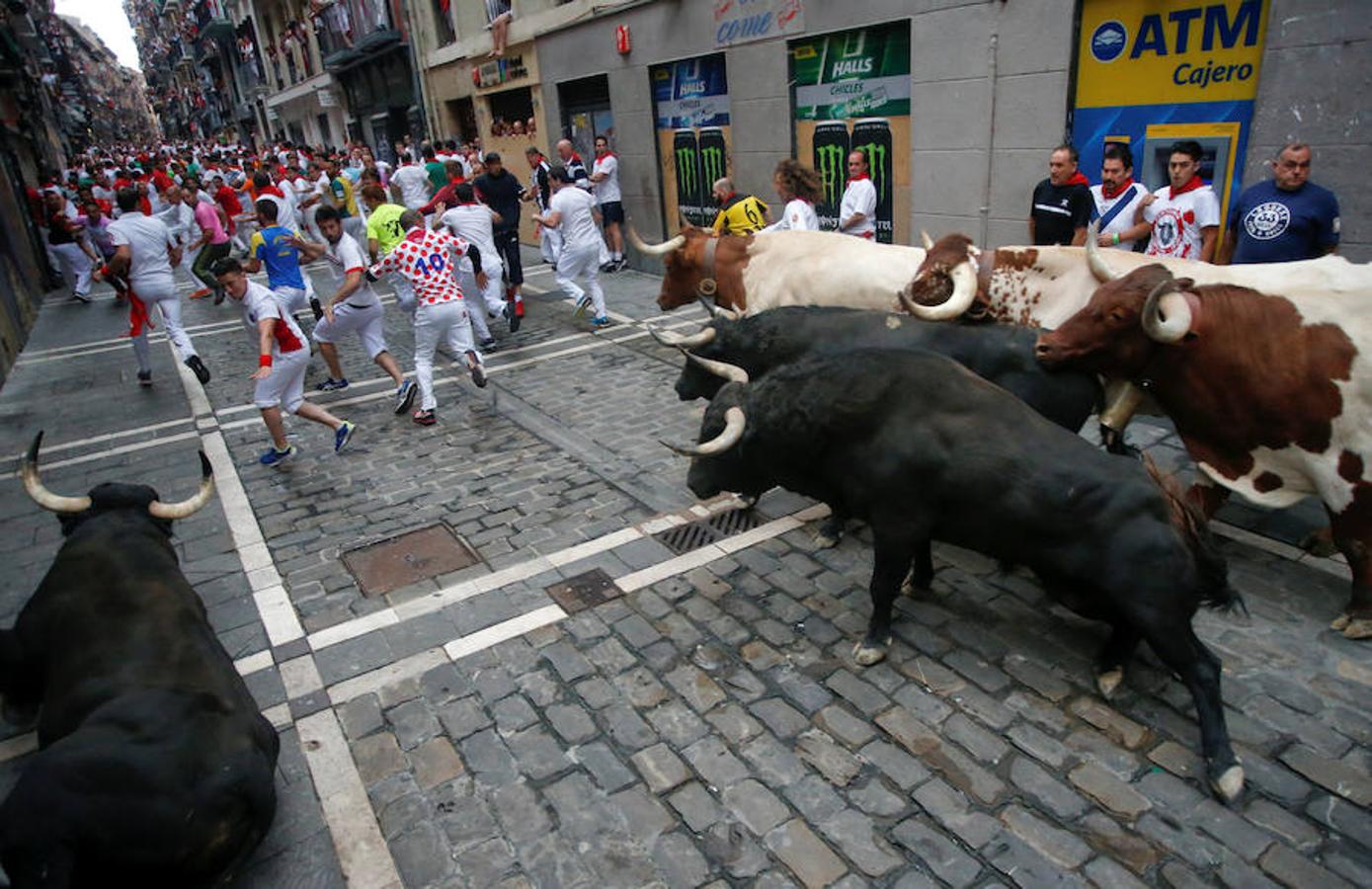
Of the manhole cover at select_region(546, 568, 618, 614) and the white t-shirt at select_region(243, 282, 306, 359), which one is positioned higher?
the white t-shirt at select_region(243, 282, 306, 359)

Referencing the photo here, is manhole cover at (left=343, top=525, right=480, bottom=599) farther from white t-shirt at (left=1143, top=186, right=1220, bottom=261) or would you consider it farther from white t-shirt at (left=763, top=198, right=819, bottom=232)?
white t-shirt at (left=1143, top=186, right=1220, bottom=261)

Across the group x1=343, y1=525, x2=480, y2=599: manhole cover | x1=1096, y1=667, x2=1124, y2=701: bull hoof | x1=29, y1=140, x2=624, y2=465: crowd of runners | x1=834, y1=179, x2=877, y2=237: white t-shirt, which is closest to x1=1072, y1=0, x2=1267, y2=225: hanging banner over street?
x1=834, y1=179, x2=877, y2=237: white t-shirt

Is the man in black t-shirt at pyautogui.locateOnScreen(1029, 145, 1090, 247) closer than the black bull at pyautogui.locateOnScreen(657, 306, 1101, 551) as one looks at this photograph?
No

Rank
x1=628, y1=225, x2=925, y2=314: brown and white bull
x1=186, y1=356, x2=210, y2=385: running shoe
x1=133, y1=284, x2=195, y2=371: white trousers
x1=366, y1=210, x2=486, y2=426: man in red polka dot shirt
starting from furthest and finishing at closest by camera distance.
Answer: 1. x1=133, y1=284, x2=195, y2=371: white trousers
2. x1=186, y1=356, x2=210, y2=385: running shoe
3. x1=366, y1=210, x2=486, y2=426: man in red polka dot shirt
4. x1=628, y1=225, x2=925, y2=314: brown and white bull

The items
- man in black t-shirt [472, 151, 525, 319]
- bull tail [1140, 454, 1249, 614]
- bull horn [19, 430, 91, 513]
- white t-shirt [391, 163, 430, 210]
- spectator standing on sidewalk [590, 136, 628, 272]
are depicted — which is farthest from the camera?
white t-shirt [391, 163, 430, 210]

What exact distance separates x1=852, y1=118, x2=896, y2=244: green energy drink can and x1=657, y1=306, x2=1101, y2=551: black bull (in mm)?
5302

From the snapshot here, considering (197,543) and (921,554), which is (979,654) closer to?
(921,554)

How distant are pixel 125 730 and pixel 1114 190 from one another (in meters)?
7.50

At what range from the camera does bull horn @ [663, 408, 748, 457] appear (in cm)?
422

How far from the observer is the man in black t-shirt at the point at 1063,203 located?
23.1ft

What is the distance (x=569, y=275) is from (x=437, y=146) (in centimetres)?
1132

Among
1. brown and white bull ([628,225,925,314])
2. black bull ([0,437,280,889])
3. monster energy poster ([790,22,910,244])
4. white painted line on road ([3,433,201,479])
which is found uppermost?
monster energy poster ([790,22,910,244])

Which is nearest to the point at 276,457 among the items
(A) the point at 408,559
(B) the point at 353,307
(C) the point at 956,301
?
(B) the point at 353,307

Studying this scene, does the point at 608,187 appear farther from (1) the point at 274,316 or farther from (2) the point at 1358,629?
(2) the point at 1358,629
